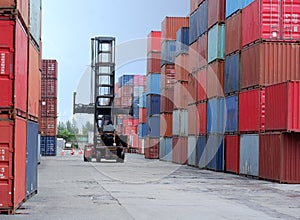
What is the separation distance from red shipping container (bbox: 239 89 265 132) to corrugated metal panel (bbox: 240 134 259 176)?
0.41 m

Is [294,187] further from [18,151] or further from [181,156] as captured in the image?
[181,156]

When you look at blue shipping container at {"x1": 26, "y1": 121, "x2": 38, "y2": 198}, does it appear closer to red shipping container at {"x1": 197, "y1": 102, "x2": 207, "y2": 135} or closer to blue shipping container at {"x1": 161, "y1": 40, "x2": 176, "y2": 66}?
red shipping container at {"x1": 197, "y1": 102, "x2": 207, "y2": 135}

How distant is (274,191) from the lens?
21.4 meters

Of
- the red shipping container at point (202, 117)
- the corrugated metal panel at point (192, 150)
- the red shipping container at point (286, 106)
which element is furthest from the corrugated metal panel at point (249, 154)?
the corrugated metal panel at point (192, 150)

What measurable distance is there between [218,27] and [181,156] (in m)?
14.0

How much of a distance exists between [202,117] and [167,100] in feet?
52.5

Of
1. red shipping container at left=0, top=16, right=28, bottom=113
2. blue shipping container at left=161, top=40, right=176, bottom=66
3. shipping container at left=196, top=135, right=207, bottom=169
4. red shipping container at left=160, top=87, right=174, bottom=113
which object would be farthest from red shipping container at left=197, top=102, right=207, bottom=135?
red shipping container at left=0, top=16, right=28, bottom=113

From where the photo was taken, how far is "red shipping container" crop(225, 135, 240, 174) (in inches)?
1209

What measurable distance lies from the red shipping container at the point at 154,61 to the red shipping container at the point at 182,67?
38.5ft

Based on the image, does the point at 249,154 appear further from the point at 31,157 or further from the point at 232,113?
the point at 31,157

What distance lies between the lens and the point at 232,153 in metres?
31.5

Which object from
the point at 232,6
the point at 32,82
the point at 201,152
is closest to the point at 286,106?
the point at 232,6

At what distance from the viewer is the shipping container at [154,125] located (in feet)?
195

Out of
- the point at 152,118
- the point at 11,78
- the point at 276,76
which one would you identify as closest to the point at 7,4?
the point at 11,78
